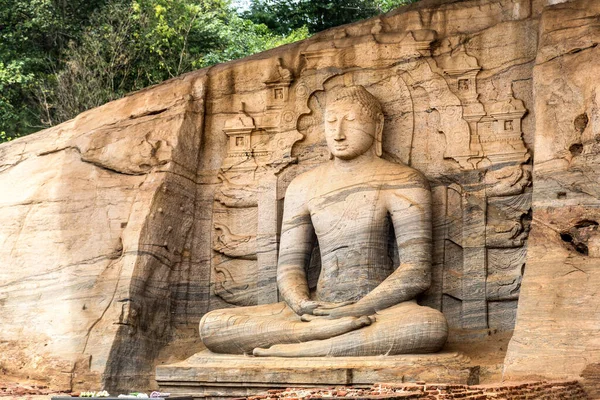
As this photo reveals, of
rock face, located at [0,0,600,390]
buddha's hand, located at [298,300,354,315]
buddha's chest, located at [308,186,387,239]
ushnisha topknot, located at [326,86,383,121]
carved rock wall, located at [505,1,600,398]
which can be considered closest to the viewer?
carved rock wall, located at [505,1,600,398]

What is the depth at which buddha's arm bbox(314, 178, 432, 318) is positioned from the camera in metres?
12.5

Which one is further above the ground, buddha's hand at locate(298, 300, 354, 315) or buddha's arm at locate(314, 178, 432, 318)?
buddha's arm at locate(314, 178, 432, 318)

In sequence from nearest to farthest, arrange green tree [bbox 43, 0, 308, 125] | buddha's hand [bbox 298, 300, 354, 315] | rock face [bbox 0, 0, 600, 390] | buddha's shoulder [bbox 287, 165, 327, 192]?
Result: buddha's hand [bbox 298, 300, 354, 315], rock face [bbox 0, 0, 600, 390], buddha's shoulder [bbox 287, 165, 327, 192], green tree [bbox 43, 0, 308, 125]

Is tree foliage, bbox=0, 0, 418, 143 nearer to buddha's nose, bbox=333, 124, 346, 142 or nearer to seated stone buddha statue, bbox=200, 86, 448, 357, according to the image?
seated stone buddha statue, bbox=200, 86, 448, 357

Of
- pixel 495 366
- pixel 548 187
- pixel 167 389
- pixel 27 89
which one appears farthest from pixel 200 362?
pixel 27 89

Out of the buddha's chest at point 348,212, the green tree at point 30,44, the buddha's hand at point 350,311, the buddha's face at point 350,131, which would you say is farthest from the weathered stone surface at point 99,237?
the green tree at point 30,44

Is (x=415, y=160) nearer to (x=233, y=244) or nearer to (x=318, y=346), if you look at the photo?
(x=233, y=244)

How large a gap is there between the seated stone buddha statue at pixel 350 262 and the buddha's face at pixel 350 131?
1 centimetres

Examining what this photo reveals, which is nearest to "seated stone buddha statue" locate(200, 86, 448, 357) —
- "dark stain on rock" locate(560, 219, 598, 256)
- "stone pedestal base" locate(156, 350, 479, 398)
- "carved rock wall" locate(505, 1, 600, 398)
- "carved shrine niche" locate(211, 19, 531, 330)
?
"stone pedestal base" locate(156, 350, 479, 398)

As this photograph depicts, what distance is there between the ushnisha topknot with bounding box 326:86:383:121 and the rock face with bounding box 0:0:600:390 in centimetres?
31

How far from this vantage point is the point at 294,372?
38.7 ft

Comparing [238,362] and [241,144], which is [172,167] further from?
[238,362]

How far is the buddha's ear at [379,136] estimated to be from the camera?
44.7 feet

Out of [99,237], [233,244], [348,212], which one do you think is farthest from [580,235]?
[99,237]
